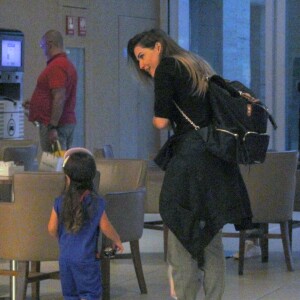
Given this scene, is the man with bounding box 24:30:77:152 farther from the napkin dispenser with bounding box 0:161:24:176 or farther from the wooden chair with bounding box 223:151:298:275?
the napkin dispenser with bounding box 0:161:24:176

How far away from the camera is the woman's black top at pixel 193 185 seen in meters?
4.22

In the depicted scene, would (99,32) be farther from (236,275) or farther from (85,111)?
(236,275)

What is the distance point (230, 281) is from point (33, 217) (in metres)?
1.96

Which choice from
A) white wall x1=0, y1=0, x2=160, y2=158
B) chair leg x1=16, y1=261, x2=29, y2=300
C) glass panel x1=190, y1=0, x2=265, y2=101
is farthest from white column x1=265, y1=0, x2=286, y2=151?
chair leg x1=16, y1=261, x2=29, y2=300

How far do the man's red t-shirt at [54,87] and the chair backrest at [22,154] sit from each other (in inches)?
32.9

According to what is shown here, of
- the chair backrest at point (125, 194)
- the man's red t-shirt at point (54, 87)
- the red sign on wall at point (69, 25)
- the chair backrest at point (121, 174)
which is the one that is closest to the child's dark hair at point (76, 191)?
the chair backrest at point (125, 194)

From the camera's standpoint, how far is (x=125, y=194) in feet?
19.2

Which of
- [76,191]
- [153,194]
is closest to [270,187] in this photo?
[153,194]

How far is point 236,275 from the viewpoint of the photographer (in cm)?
696

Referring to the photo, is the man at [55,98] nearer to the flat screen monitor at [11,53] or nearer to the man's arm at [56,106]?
the man's arm at [56,106]

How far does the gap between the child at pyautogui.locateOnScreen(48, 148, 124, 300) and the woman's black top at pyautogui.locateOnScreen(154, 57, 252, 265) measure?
0.62 metres

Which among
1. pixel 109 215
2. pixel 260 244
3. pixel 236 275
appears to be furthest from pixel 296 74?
pixel 109 215

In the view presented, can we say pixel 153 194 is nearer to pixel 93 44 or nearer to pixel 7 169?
pixel 7 169

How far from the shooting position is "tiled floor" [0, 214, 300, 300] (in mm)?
6242
